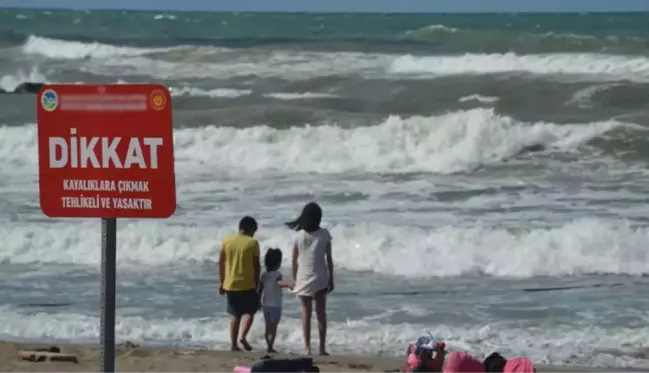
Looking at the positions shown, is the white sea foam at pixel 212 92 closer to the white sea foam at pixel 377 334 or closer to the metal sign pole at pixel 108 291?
the white sea foam at pixel 377 334

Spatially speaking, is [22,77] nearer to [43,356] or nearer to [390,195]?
[390,195]

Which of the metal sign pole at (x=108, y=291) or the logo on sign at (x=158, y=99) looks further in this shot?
the metal sign pole at (x=108, y=291)

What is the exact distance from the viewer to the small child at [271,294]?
343 inches

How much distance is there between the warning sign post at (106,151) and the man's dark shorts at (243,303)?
5.62 m

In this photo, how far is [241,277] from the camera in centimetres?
877

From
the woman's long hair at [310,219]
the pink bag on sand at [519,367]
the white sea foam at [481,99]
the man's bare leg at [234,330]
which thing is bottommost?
the man's bare leg at [234,330]

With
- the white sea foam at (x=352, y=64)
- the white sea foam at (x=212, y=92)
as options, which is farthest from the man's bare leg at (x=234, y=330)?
the white sea foam at (x=352, y=64)

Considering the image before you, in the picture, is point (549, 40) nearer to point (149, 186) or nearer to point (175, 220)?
point (175, 220)

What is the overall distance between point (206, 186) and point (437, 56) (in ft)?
72.7

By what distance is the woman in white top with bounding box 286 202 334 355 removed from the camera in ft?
28.1

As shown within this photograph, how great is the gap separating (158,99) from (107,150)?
190mm

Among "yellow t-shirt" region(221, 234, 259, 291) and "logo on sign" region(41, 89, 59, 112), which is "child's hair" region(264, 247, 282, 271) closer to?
"yellow t-shirt" region(221, 234, 259, 291)

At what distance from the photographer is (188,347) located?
8.89 metres

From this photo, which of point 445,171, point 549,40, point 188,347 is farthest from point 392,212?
point 549,40
